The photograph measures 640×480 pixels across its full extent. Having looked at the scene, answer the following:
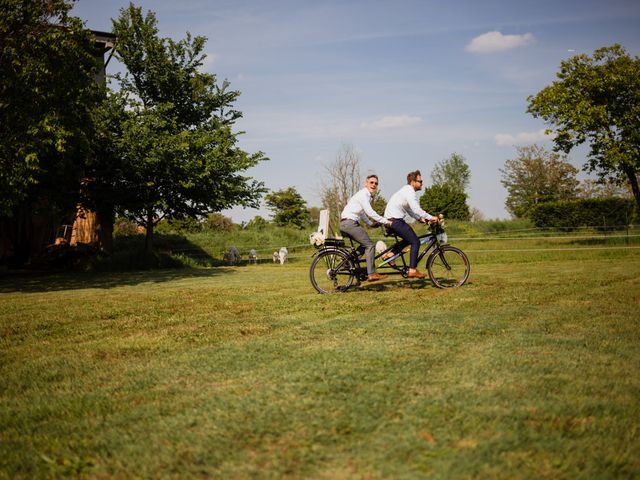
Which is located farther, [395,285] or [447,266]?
[395,285]

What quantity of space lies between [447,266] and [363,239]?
5.84 ft

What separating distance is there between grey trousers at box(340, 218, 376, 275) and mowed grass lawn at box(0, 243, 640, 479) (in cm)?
210

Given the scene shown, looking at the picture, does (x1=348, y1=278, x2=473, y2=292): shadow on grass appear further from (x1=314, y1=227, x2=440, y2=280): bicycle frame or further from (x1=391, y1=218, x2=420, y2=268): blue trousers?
(x1=391, y1=218, x2=420, y2=268): blue trousers

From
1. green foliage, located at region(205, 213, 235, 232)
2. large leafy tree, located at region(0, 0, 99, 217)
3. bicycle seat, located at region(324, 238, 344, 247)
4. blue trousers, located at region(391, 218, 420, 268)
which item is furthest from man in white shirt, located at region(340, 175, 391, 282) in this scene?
green foliage, located at region(205, 213, 235, 232)

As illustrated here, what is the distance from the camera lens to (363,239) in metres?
9.57

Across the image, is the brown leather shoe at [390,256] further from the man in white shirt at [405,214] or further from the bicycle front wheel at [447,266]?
the bicycle front wheel at [447,266]

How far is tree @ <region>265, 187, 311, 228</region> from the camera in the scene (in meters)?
54.3

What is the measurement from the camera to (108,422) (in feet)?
11.1

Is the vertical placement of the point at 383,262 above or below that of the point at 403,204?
below

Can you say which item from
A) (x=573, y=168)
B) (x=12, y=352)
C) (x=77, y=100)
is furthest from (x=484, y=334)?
(x=573, y=168)

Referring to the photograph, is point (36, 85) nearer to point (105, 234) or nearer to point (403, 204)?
point (403, 204)

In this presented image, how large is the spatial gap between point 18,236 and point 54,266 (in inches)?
147

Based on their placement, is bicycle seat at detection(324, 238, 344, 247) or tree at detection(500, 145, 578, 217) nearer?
bicycle seat at detection(324, 238, 344, 247)

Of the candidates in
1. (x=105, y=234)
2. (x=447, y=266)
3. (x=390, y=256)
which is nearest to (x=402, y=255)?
(x=390, y=256)
